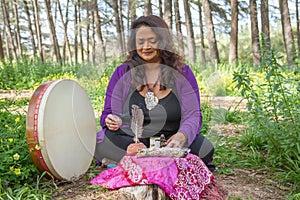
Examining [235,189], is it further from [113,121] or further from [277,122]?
[113,121]

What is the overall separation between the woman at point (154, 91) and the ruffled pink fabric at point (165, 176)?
1.22ft

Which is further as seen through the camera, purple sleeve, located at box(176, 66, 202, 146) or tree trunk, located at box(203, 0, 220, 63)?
tree trunk, located at box(203, 0, 220, 63)

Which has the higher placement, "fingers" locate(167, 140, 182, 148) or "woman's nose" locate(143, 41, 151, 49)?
"woman's nose" locate(143, 41, 151, 49)

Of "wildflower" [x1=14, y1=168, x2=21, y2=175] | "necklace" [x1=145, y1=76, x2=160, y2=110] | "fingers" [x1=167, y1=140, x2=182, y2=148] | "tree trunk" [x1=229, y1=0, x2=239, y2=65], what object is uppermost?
"tree trunk" [x1=229, y1=0, x2=239, y2=65]

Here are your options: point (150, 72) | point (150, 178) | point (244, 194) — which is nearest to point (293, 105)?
point (244, 194)

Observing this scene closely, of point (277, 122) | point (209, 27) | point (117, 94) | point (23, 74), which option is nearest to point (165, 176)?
point (117, 94)

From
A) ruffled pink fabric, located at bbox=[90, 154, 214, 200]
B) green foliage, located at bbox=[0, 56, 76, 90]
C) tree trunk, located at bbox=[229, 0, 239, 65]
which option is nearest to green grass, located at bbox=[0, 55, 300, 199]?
ruffled pink fabric, located at bbox=[90, 154, 214, 200]

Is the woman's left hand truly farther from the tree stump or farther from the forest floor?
the forest floor

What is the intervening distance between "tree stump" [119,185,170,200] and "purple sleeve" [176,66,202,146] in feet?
1.63

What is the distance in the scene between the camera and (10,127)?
278cm

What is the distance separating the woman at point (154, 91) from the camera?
8.43ft

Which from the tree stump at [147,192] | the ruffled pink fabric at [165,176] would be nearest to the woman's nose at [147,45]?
the ruffled pink fabric at [165,176]

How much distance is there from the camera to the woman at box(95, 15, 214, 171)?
8.43ft

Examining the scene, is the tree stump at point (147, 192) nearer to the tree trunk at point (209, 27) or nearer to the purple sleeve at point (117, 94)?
the purple sleeve at point (117, 94)
